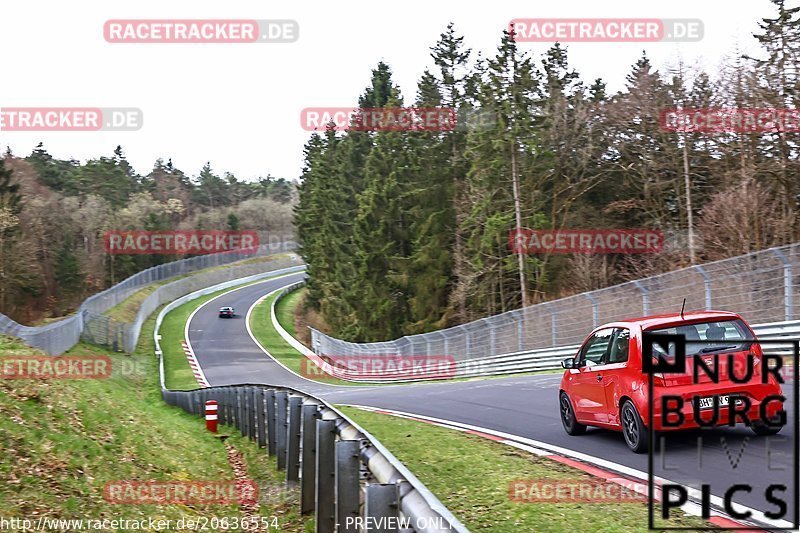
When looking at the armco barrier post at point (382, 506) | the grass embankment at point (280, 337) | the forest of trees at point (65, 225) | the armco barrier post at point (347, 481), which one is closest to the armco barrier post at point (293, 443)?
the armco barrier post at point (347, 481)

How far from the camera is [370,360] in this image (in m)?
44.5

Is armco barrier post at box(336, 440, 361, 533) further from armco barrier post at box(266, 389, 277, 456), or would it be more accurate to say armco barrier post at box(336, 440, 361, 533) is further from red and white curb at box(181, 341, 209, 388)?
red and white curb at box(181, 341, 209, 388)

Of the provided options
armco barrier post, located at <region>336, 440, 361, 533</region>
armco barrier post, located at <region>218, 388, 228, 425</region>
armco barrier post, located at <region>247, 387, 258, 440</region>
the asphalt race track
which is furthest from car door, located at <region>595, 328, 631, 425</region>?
armco barrier post, located at <region>218, 388, 228, 425</region>

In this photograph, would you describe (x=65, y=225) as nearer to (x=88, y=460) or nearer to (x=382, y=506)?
(x=88, y=460)

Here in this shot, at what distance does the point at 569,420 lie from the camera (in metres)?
11.3

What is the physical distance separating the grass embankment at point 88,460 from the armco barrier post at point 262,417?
219mm

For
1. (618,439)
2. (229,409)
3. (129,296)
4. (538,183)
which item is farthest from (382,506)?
(129,296)

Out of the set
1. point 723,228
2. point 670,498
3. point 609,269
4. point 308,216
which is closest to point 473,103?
point 609,269

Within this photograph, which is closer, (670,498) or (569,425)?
(670,498)

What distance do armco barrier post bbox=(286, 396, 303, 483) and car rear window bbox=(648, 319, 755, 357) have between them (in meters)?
4.29

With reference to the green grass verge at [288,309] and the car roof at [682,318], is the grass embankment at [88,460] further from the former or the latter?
the green grass verge at [288,309]

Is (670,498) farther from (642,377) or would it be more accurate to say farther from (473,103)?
(473,103)

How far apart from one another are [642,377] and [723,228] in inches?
968

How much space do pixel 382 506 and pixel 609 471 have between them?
4579 mm
